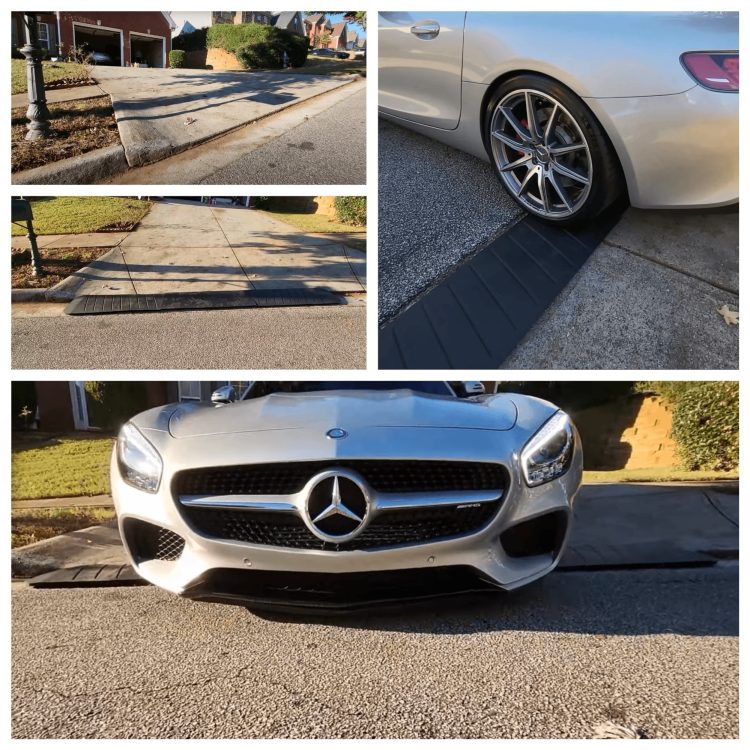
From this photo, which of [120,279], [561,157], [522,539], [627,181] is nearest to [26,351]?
[120,279]

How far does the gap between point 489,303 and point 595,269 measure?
0.69 meters

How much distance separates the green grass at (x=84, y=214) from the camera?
314cm

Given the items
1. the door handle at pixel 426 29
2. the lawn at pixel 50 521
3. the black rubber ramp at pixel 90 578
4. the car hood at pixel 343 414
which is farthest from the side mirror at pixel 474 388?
the lawn at pixel 50 521

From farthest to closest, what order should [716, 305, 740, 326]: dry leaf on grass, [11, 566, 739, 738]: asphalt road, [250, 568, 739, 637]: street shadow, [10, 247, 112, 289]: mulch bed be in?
[10, 247, 112, 289]: mulch bed < [716, 305, 740, 326]: dry leaf on grass < [250, 568, 739, 637]: street shadow < [11, 566, 739, 738]: asphalt road

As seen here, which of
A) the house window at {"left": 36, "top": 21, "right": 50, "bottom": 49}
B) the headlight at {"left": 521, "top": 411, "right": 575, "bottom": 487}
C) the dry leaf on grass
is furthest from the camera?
the dry leaf on grass

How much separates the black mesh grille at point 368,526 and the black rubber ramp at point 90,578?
928 mm

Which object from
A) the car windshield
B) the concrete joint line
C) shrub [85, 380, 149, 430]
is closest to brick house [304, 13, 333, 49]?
the car windshield

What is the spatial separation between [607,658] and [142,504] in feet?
6.05

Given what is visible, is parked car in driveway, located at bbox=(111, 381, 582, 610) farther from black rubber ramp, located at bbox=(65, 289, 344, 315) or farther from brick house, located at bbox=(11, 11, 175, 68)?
brick house, located at bbox=(11, 11, 175, 68)

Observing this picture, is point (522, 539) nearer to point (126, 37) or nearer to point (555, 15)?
point (555, 15)

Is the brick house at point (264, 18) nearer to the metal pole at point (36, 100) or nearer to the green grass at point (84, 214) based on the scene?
the metal pole at point (36, 100)

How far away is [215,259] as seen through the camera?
161 inches

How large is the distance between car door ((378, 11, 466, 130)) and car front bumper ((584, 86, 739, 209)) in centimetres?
86

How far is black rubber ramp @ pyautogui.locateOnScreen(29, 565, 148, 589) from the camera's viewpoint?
2.80 meters
